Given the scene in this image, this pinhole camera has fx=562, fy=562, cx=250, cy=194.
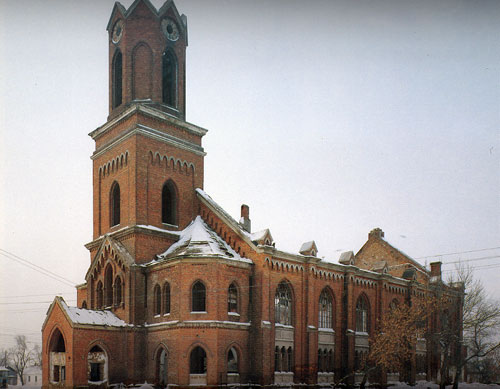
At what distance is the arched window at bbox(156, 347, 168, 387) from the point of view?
3412cm

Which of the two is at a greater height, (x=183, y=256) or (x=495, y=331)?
(x=183, y=256)

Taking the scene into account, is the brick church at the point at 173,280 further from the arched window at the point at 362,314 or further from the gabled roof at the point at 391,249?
the gabled roof at the point at 391,249

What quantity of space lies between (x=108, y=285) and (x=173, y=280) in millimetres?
6817

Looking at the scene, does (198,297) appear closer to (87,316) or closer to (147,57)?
(87,316)

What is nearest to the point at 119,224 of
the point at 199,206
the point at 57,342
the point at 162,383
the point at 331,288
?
the point at 199,206

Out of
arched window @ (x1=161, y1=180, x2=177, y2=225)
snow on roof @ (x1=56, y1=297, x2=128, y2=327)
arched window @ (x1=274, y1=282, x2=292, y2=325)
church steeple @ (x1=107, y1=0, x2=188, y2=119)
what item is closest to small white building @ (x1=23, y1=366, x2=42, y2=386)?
snow on roof @ (x1=56, y1=297, x2=128, y2=327)

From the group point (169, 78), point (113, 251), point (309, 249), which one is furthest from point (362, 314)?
point (169, 78)

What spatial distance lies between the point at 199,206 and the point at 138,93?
897 centimetres

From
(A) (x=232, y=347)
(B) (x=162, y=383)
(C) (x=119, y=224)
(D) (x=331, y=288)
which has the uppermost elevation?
(C) (x=119, y=224)

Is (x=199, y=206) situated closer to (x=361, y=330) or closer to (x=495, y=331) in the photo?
(x=361, y=330)

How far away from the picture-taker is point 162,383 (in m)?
34.0

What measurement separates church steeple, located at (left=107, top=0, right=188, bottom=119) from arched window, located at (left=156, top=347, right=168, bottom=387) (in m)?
16.4

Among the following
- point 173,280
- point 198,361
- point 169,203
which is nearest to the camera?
point 173,280

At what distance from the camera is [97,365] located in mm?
33812
